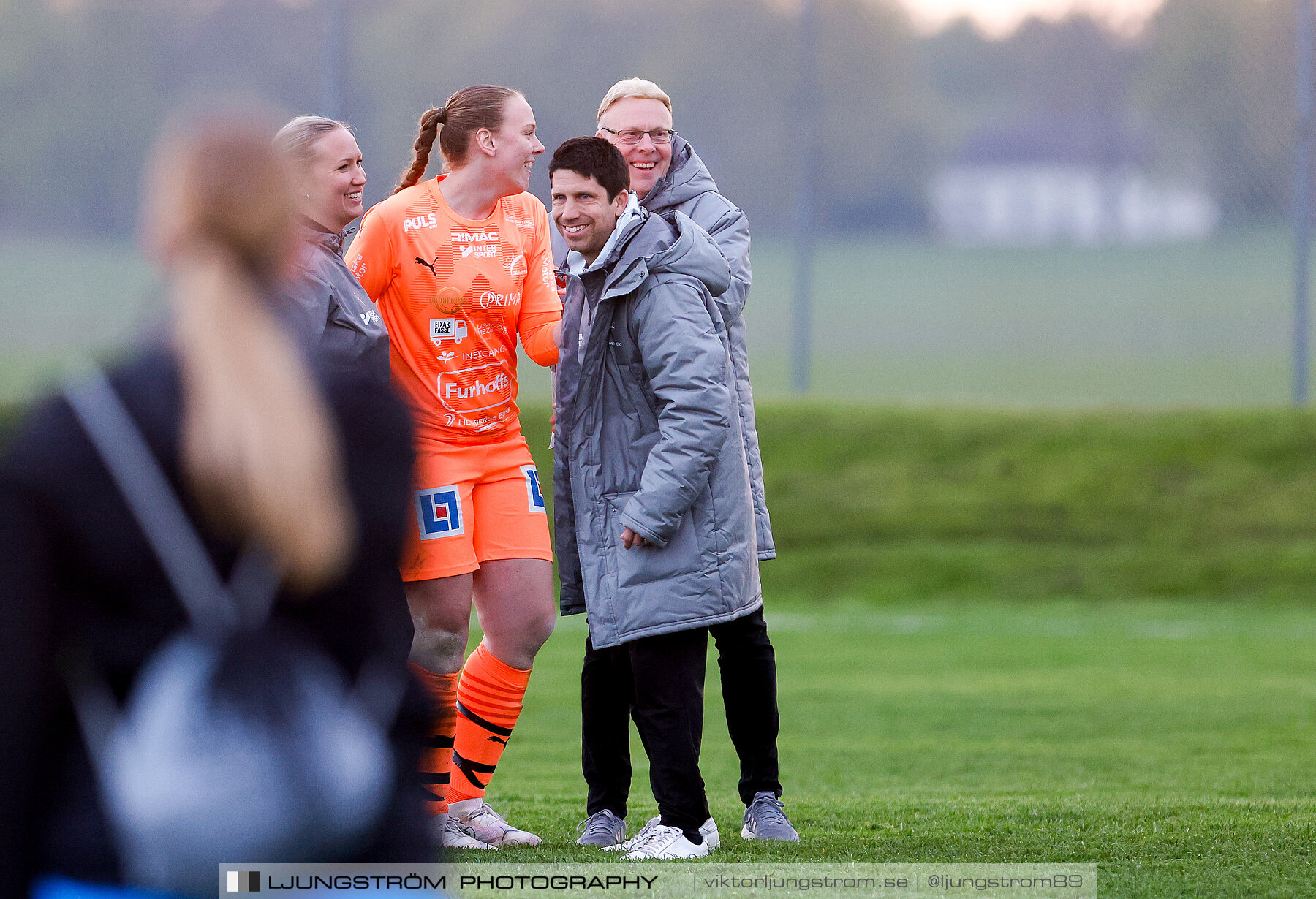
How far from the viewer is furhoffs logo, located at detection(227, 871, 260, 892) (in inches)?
57.3

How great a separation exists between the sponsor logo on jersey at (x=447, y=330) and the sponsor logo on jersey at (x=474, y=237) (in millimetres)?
212

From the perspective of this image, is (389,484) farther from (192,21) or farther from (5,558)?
(192,21)

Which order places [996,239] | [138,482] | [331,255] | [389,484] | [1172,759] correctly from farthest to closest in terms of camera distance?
[996,239] → [1172,759] → [331,255] → [389,484] → [138,482]

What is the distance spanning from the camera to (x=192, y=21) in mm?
11133

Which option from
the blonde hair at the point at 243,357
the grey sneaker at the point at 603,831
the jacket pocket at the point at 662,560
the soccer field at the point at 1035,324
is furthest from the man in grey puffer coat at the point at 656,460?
the soccer field at the point at 1035,324

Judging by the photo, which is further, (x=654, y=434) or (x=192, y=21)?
(x=192, y=21)

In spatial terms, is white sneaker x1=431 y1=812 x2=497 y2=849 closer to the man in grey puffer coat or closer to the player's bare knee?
the player's bare knee

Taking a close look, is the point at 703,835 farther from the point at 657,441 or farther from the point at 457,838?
the point at 657,441

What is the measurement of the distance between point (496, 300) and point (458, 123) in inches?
18.8

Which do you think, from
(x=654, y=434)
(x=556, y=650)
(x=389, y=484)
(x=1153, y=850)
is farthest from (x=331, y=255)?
(x=556, y=650)

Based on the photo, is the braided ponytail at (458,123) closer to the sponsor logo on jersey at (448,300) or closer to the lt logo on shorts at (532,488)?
the sponsor logo on jersey at (448,300)

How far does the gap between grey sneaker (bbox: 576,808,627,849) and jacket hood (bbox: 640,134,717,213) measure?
1.60 metres

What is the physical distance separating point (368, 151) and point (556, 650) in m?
4.03

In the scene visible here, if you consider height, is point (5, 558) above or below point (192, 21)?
below
